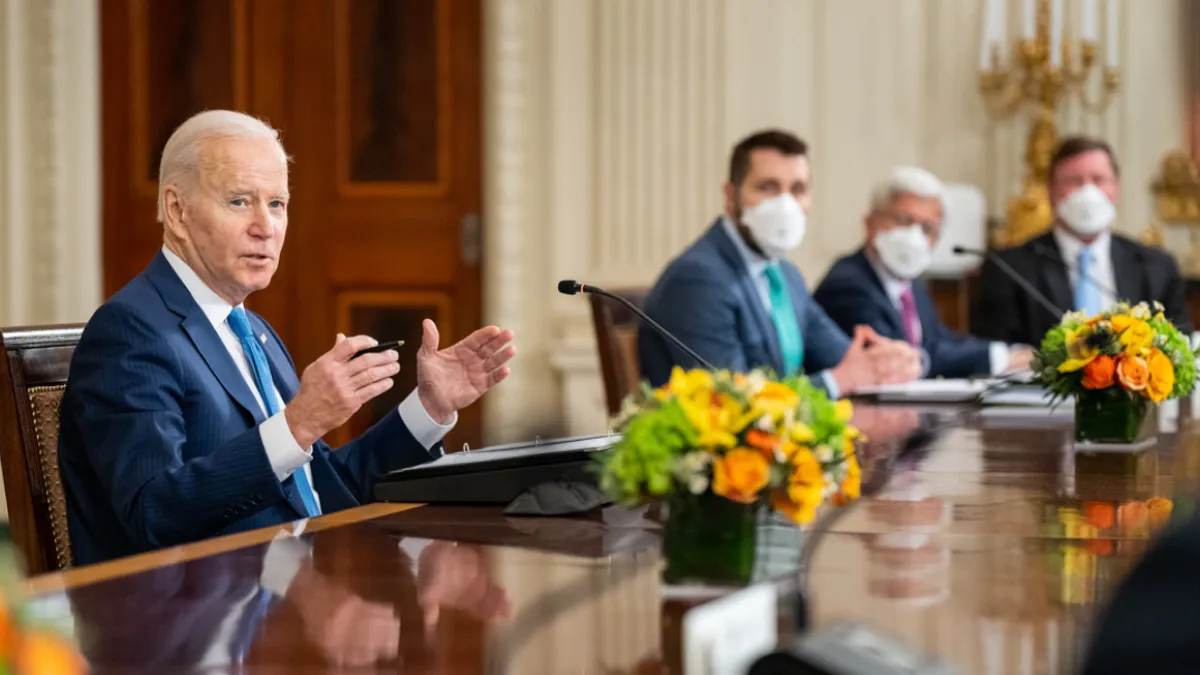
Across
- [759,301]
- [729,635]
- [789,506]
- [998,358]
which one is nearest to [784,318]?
[759,301]

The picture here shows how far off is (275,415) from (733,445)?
869 millimetres

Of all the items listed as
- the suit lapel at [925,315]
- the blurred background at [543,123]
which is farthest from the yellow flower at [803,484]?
the blurred background at [543,123]

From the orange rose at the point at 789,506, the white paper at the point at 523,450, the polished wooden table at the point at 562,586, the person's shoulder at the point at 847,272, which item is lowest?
the polished wooden table at the point at 562,586

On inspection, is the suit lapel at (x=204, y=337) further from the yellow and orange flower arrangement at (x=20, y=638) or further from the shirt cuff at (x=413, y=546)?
the yellow and orange flower arrangement at (x=20, y=638)

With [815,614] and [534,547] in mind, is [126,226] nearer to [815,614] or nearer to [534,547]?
[534,547]

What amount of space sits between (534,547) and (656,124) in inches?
161

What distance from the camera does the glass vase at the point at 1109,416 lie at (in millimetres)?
2379

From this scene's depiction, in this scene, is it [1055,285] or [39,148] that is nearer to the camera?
[1055,285]

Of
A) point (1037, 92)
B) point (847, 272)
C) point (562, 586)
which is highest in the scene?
point (1037, 92)

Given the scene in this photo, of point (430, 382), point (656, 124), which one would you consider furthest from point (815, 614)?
point (656, 124)

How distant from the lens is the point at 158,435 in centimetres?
184

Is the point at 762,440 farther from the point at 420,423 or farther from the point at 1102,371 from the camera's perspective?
the point at 1102,371

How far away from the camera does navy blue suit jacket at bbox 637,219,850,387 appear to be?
3.35 m

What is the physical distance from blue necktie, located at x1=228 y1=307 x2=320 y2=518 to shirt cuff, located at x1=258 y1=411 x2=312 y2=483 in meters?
0.22
